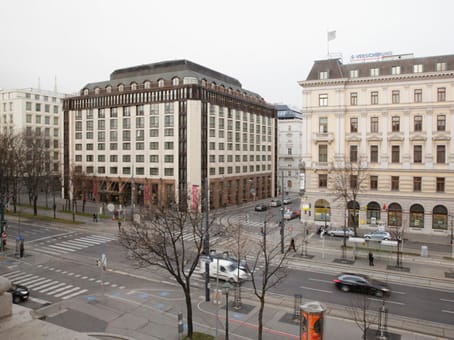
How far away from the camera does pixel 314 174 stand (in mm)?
54531

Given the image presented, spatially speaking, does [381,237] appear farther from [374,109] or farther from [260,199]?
[260,199]

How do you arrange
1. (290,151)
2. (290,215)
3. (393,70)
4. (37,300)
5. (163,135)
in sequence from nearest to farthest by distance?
1. (37,300)
2. (393,70)
3. (290,215)
4. (163,135)
5. (290,151)

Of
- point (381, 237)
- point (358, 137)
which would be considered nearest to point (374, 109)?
point (358, 137)

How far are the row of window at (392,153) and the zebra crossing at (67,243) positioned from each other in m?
30.4

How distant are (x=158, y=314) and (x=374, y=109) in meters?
41.2

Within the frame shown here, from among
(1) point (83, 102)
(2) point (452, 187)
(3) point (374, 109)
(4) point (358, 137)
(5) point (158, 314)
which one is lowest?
(5) point (158, 314)

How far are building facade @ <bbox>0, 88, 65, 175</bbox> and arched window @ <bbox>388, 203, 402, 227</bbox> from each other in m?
73.4

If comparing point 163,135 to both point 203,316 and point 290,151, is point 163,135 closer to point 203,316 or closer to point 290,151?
point 290,151

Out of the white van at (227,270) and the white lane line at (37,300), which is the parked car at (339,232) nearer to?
the white van at (227,270)

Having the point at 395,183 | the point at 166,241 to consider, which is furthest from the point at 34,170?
the point at 395,183

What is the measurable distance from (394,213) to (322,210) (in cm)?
937

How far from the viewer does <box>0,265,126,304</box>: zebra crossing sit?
2578cm

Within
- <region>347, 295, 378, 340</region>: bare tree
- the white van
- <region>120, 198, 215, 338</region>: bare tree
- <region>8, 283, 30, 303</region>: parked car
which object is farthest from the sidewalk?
<region>8, 283, 30, 303</region>: parked car

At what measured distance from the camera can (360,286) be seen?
26.3 m
